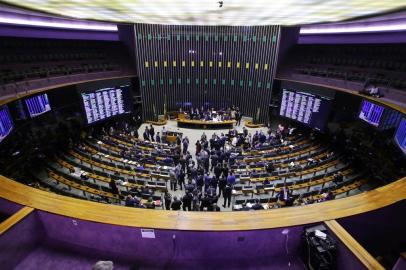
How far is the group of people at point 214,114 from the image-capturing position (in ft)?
62.1

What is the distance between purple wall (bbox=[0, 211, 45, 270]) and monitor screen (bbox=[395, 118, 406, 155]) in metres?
10.6

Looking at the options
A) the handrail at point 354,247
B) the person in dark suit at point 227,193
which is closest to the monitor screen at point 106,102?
the person in dark suit at point 227,193

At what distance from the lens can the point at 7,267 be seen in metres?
2.83

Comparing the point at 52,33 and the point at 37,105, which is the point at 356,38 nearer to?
the point at 37,105

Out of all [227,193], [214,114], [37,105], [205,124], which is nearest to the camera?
[227,193]

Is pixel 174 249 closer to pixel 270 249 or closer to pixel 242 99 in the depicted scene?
pixel 270 249

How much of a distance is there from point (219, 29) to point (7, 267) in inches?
778

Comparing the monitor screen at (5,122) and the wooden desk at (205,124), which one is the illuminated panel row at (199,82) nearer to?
the wooden desk at (205,124)

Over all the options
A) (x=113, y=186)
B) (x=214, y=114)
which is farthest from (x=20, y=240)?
(x=214, y=114)

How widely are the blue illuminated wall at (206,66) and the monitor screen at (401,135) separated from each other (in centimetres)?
1092

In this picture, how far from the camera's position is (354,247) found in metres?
2.56

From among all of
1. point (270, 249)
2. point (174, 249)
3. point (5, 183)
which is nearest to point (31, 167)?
point (5, 183)

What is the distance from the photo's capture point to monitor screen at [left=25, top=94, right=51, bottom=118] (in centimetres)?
1069

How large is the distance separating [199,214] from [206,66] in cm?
1855
